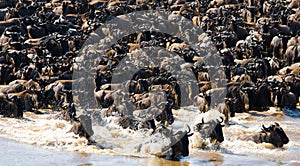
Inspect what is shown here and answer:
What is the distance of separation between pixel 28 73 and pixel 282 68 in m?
15.3

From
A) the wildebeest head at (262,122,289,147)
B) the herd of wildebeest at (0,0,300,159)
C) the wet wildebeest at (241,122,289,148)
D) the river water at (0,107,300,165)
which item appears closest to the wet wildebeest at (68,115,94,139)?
the herd of wildebeest at (0,0,300,159)

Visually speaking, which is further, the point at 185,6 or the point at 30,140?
the point at 185,6

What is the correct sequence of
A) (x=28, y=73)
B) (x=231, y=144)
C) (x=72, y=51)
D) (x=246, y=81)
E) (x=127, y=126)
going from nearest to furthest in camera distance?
(x=231, y=144) → (x=127, y=126) → (x=246, y=81) → (x=28, y=73) → (x=72, y=51)

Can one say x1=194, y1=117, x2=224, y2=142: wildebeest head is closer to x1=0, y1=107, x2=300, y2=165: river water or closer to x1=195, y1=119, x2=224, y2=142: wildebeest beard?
x1=195, y1=119, x2=224, y2=142: wildebeest beard

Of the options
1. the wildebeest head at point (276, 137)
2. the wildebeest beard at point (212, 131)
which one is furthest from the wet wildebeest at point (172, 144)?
the wildebeest head at point (276, 137)

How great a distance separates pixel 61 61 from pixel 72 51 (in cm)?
498

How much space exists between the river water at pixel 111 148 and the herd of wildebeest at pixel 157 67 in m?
0.56

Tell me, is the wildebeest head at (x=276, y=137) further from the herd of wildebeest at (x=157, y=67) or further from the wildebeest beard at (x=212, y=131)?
the wildebeest beard at (x=212, y=131)

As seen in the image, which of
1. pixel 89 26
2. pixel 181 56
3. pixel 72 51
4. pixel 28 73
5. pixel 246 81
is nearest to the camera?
pixel 246 81

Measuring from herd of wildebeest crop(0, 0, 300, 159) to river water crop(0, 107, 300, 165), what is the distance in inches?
22.2

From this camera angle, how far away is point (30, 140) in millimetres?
26750

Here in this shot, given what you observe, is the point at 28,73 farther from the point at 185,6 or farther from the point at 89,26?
the point at 185,6

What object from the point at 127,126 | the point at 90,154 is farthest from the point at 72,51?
the point at 90,154

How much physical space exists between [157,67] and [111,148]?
49.9ft
